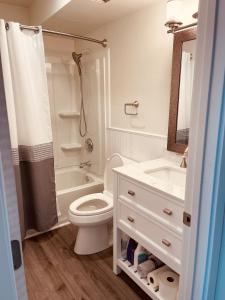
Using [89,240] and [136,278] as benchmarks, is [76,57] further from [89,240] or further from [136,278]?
[136,278]

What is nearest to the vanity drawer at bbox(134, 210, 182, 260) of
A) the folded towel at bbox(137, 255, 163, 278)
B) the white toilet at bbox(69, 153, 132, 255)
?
the folded towel at bbox(137, 255, 163, 278)

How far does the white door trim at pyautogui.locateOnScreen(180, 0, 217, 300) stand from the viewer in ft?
2.40

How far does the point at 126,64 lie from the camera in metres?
2.26

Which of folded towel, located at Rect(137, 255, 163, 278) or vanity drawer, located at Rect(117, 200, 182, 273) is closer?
vanity drawer, located at Rect(117, 200, 182, 273)

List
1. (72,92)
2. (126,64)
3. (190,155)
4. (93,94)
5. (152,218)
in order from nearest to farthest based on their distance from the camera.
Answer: (190,155) → (152,218) → (126,64) → (93,94) → (72,92)

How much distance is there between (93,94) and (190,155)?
7.13 feet

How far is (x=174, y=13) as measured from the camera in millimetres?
1608

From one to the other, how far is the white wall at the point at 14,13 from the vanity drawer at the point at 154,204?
2.29m

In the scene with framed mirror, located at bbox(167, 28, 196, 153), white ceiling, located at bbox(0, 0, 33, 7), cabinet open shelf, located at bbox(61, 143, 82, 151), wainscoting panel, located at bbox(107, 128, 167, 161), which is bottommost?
cabinet open shelf, located at bbox(61, 143, 82, 151)

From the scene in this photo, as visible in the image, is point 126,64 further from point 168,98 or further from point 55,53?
point 55,53

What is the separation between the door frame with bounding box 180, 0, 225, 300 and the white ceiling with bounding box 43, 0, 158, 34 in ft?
4.58

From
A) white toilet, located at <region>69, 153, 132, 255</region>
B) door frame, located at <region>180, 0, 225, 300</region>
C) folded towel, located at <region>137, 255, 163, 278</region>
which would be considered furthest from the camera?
white toilet, located at <region>69, 153, 132, 255</region>

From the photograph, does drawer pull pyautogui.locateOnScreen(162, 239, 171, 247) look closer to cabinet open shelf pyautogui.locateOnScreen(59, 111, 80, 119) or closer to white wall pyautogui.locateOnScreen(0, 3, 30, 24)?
cabinet open shelf pyautogui.locateOnScreen(59, 111, 80, 119)

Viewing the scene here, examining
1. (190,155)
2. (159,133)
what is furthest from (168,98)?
(190,155)
